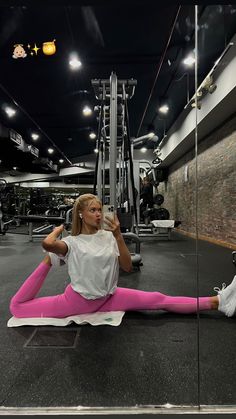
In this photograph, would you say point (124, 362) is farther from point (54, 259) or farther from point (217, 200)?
point (217, 200)

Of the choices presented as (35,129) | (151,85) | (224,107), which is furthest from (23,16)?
(35,129)

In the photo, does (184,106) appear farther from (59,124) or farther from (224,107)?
(59,124)

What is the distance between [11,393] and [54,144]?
362 inches

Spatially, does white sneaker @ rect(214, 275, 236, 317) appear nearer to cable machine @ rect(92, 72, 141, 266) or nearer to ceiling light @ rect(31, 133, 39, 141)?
cable machine @ rect(92, 72, 141, 266)

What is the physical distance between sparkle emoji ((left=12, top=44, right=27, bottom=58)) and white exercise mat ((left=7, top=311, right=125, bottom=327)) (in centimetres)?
355

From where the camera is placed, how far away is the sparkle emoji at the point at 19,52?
11.7ft

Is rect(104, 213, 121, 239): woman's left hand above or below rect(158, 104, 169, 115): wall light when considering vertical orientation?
below

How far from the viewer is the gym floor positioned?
2.94 ft

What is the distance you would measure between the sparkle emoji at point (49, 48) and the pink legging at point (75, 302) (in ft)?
10.7

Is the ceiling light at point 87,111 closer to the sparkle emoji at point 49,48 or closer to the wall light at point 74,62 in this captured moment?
the wall light at point 74,62

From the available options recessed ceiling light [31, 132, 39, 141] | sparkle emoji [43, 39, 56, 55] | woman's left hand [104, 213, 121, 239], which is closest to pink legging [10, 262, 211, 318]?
woman's left hand [104, 213, 121, 239]

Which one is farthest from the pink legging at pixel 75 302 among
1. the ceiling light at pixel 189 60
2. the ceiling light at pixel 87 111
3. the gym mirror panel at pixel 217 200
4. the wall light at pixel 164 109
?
the wall light at pixel 164 109

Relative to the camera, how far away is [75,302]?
4.89 ft

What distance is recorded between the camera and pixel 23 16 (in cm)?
284
